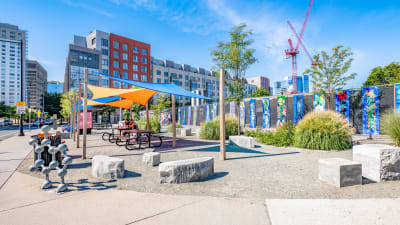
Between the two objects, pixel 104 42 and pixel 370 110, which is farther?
pixel 104 42

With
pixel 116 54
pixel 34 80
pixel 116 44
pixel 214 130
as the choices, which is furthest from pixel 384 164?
pixel 34 80

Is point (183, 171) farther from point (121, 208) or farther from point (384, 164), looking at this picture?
point (384, 164)

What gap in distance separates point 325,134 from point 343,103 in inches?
260

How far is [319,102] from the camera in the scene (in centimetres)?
1335

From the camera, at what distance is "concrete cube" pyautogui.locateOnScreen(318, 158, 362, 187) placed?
353 centimetres

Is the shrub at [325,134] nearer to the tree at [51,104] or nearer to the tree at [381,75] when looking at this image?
the tree at [381,75]

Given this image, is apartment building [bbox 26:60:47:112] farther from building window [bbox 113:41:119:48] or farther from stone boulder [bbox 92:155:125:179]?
stone boulder [bbox 92:155:125:179]

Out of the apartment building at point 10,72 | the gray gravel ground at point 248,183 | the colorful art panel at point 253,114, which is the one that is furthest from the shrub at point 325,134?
the apartment building at point 10,72

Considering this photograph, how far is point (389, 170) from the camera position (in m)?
3.81

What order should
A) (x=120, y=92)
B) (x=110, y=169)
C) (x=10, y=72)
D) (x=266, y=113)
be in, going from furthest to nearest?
1. (x=10, y=72)
2. (x=266, y=113)
3. (x=120, y=92)
4. (x=110, y=169)

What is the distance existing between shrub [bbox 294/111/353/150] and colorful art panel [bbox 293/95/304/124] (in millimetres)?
6492

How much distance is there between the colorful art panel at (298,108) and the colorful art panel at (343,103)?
213 centimetres

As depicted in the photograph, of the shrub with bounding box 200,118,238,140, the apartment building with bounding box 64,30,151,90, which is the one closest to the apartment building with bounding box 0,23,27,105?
the apartment building with bounding box 64,30,151,90

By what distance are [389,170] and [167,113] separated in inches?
1076
